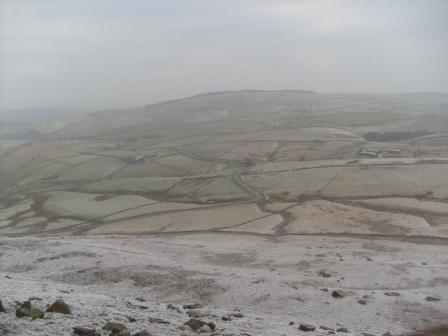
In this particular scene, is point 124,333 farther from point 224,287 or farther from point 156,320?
point 224,287

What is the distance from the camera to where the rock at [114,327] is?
797 inches

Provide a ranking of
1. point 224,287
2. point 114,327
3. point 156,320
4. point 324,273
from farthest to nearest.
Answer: point 324,273 < point 224,287 < point 156,320 < point 114,327

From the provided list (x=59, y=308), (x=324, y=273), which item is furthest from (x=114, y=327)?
(x=324, y=273)

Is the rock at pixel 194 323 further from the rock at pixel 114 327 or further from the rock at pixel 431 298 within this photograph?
the rock at pixel 431 298

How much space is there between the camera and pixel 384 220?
181 ft

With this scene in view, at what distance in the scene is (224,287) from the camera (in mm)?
32156

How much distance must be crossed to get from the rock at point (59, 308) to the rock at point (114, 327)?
2.78 meters

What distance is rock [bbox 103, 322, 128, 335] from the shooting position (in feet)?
66.5

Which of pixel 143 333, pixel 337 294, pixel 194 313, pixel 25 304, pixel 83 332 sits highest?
pixel 25 304

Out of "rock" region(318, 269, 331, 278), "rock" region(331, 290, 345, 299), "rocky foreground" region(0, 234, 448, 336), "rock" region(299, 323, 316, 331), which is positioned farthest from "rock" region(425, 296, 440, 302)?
"rock" region(299, 323, 316, 331)

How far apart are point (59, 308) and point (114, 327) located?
12.4 feet

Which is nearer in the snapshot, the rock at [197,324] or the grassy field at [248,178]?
the rock at [197,324]

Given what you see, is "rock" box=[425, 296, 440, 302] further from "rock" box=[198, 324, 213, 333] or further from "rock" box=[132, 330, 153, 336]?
"rock" box=[132, 330, 153, 336]

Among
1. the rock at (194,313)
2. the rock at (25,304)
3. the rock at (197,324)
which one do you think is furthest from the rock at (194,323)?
the rock at (25,304)
